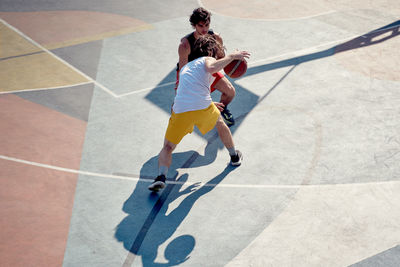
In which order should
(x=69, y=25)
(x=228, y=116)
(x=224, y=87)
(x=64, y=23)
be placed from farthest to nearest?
1. (x=64, y=23)
2. (x=69, y=25)
3. (x=228, y=116)
4. (x=224, y=87)

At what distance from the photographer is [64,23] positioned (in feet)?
40.0

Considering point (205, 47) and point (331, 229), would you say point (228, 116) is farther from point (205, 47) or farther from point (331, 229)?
point (331, 229)

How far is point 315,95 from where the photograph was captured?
8.14 m

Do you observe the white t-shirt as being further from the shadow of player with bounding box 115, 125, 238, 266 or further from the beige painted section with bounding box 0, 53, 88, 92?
the beige painted section with bounding box 0, 53, 88, 92

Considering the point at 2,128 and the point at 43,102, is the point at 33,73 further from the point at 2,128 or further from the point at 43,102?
the point at 2,128

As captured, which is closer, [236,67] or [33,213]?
[33,213]

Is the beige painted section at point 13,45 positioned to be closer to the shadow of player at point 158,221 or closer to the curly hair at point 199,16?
the curly hair at point 199,16

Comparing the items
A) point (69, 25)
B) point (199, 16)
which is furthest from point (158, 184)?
point (69, 25)

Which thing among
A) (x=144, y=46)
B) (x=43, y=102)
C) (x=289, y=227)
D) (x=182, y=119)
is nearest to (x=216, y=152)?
(x=182, y=119)

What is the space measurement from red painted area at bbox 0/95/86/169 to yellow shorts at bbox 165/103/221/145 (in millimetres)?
1838

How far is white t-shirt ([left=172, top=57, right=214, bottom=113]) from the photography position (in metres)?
5.66

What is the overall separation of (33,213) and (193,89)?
268 centimetres

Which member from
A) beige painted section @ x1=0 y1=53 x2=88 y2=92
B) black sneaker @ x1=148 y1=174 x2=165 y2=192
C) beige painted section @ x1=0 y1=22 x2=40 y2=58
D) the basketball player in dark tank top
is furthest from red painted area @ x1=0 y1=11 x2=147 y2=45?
black sneaker @ x1=148 y1=174 x2=165 y2=192

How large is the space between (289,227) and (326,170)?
132cm
